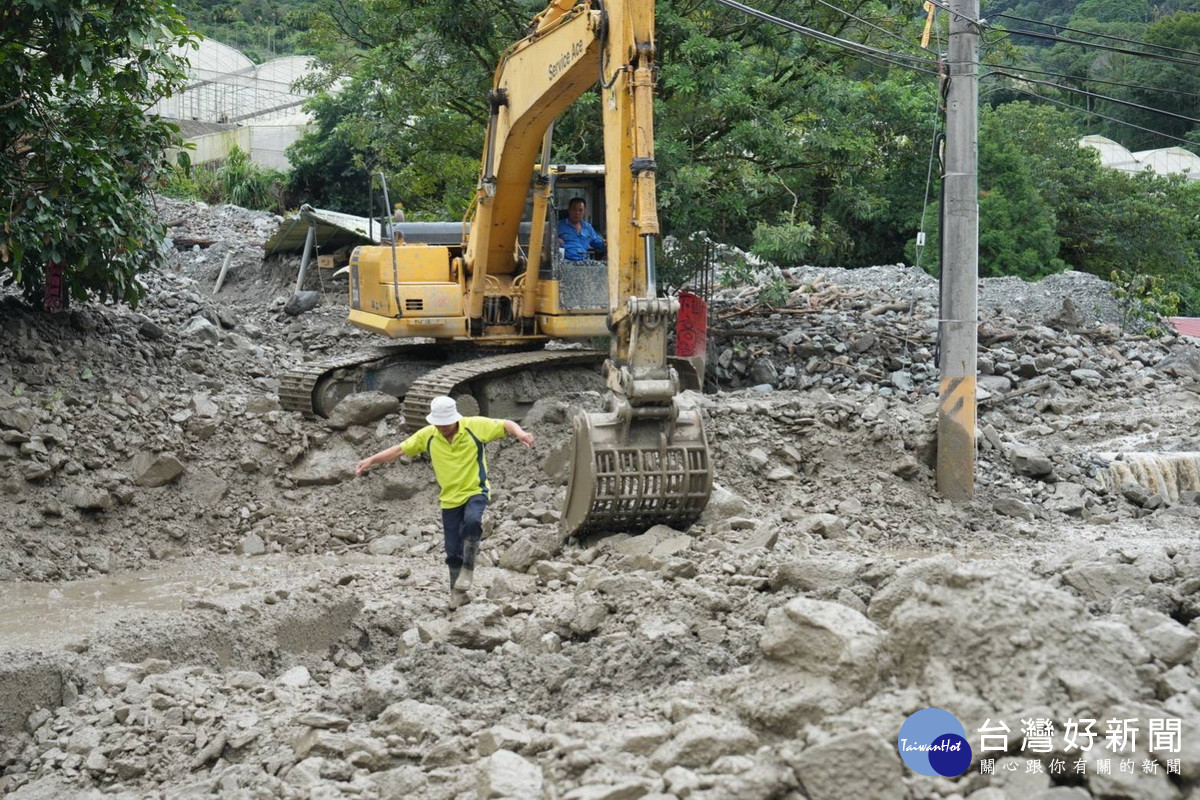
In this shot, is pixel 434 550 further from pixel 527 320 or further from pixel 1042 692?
pixel 1042 692

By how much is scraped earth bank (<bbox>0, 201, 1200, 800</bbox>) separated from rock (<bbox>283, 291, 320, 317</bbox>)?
8.67 ft

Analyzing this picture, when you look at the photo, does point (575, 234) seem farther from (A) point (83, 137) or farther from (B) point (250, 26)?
(B) point (250, 26)

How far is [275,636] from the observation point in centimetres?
780

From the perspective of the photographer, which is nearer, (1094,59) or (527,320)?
(527,320)

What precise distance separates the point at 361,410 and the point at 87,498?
252cm

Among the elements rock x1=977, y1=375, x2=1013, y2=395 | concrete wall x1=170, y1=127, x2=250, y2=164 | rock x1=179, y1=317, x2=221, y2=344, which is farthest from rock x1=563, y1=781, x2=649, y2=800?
concrete wall x1=170, y1=127, x2=250, y2=164

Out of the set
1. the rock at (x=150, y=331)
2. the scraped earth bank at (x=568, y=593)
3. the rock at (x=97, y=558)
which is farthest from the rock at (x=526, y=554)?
the rock at (x=150, y=331)

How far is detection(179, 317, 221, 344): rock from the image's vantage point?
15.0 m

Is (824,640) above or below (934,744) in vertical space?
above

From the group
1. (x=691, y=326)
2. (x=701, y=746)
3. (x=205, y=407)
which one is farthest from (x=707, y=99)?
(x=701, y=746)

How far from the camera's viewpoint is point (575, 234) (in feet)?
41.2

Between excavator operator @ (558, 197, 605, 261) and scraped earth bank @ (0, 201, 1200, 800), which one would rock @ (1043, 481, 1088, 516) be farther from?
excavator operator @ (558, 197, 605, 261)

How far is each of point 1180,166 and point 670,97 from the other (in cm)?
3538

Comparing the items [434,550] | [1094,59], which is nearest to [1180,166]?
[1094,59]
